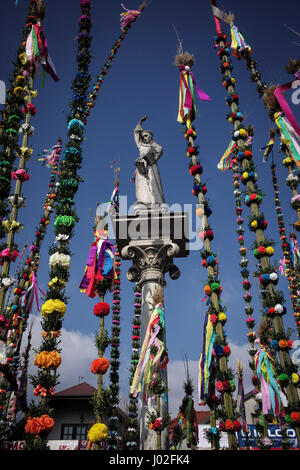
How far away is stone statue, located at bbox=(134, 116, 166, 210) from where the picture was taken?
39.3 feet

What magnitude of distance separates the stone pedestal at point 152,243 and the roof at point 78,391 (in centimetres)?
1773

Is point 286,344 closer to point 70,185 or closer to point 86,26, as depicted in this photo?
point 70,185

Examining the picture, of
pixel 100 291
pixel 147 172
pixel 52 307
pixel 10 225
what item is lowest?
pixel 52 307

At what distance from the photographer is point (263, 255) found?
271 inches

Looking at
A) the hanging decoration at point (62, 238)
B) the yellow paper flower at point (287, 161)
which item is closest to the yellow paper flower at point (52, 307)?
the hanging decoration at point (62, 238)

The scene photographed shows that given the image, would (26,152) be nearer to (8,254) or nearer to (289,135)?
(8,254)

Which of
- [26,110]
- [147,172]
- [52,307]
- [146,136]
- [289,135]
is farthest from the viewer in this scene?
[146,136]

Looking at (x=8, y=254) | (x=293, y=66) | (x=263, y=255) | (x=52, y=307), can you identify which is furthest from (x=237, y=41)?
(x=52, y=307)

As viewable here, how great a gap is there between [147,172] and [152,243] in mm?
3143
